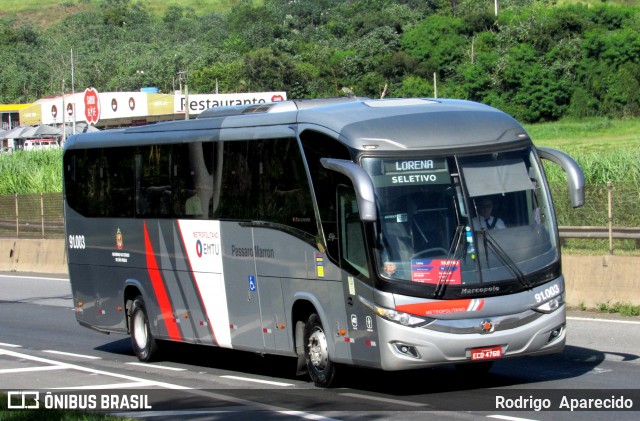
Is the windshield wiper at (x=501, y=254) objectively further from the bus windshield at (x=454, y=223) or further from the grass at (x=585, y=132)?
the grass at (x=585, y=132)

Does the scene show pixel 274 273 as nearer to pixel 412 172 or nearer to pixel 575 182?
pixel 412 172

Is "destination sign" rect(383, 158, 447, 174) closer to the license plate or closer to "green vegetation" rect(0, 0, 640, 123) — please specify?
the license plate

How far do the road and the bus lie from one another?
0.44 meters

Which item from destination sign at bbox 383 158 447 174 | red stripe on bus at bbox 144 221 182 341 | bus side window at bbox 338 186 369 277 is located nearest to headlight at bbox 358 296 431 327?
bus side window at bbox 338 186 369 277

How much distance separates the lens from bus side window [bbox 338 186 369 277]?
11678 millimetres

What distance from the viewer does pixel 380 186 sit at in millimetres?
11609

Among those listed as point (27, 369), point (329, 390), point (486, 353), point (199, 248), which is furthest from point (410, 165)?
point (27, 369)

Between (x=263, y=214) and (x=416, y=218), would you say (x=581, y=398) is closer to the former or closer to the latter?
(x=416, y=218)

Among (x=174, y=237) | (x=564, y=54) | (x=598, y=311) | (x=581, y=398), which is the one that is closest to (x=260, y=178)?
(x=174, y=237)

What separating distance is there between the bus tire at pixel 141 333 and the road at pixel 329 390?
193 mm

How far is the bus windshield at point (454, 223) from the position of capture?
11.4 m

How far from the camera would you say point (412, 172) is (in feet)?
38.2

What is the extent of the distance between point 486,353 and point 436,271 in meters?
0.98

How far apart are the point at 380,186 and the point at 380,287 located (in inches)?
41.3
